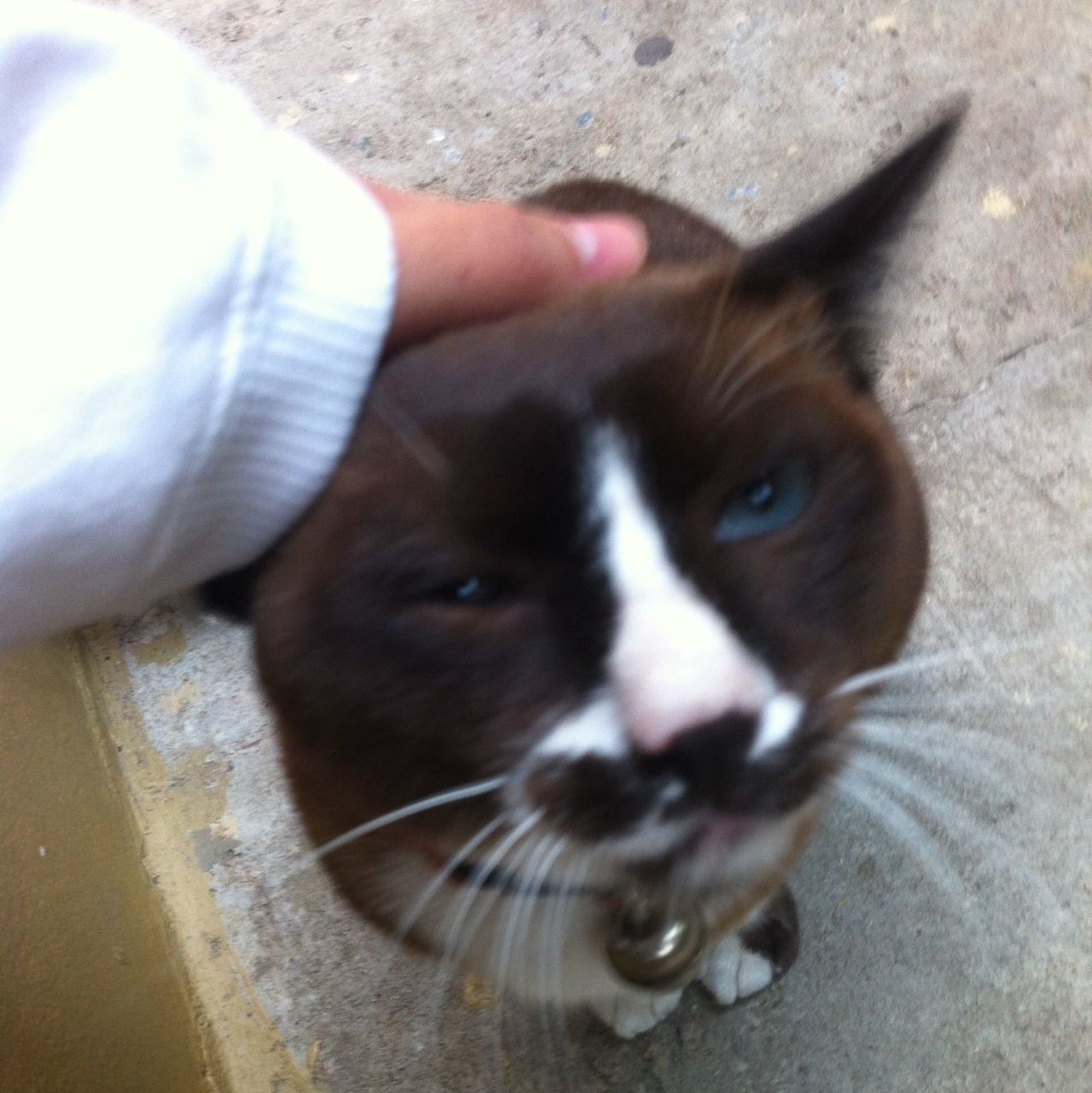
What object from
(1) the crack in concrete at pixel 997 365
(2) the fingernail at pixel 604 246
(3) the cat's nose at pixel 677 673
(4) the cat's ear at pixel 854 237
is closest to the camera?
(3) the cat's nose at pixel 677 673

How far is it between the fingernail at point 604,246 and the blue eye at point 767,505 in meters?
0.29

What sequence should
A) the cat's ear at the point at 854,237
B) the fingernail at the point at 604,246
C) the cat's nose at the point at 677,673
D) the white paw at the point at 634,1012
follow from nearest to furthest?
the cat's nose at the point at 677,673 < the cat's ear at the point at 854,237 < the fingernail at the point at 604,246 < the white paw at the point at 634,1012

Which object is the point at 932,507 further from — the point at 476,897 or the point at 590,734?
the point at 590,734

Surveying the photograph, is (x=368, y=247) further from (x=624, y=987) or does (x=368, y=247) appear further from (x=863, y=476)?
(x=624, y=987)

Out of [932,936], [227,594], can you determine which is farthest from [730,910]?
[227,594]

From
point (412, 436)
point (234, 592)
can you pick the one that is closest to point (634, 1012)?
point (234, 592)

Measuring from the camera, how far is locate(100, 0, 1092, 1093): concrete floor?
1291 millimetres

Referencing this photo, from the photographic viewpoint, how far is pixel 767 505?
69cm

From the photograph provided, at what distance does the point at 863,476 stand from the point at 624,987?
2.10 ft

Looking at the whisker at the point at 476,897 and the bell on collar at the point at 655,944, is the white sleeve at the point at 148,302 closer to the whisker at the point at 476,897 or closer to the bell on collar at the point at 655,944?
the whisker at the point at 476,897

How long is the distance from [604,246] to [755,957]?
2.99 feet

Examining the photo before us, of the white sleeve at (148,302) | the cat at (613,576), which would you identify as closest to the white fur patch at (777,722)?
the cat at (613,576)

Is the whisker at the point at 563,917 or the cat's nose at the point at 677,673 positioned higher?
the cat's nose at the point at 677,673

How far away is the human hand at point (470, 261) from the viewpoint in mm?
750
